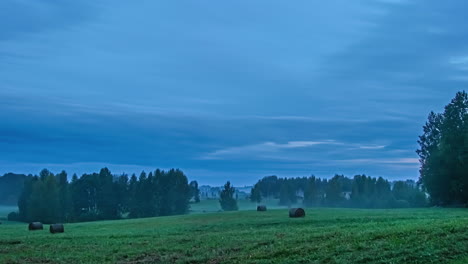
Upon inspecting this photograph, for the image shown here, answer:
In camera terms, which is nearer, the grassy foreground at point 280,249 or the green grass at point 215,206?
the grassy foreground at point 280,249

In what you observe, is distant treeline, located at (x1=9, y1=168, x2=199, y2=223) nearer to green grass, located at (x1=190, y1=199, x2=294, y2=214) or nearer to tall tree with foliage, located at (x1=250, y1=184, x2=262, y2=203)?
green grass, located at (x1=190, y1=199, x2=294, y2=214)

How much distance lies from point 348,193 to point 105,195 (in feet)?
238

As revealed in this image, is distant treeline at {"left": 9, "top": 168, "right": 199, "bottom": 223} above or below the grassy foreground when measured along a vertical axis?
above

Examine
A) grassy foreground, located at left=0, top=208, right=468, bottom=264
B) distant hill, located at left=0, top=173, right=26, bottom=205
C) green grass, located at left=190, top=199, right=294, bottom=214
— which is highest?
distant hill, located at left=0, top=173, right=26, bottom=205

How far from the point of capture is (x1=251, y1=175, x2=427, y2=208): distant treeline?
101562mm

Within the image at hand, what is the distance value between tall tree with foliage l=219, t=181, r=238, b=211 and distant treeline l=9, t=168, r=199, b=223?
11.4 metres

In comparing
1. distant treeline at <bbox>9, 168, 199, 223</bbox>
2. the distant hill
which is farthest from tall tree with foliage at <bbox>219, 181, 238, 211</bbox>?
the distant hill

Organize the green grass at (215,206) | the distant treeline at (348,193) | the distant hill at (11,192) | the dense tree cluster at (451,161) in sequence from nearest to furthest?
1. the dense tree cluster at (451,161)
2. the distant treeline at (348,193)
3. the green grass at (215,206)
4. the distant hill at (11,192)

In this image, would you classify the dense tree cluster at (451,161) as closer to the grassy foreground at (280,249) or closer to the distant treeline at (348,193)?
the distant treeline at (348,193)

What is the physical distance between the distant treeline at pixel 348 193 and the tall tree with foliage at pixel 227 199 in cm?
2178

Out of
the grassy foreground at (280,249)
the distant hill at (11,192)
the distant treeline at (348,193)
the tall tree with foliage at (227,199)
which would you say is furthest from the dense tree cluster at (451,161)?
the distant hill at (11,192)

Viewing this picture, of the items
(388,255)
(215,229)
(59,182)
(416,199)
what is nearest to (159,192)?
(59,182)

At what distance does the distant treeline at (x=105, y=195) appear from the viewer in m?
107

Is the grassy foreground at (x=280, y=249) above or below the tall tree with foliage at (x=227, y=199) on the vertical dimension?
below
